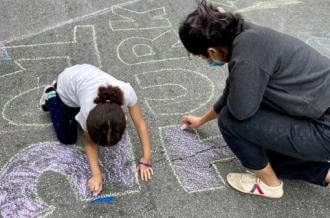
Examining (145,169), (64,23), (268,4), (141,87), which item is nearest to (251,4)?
(268,4)

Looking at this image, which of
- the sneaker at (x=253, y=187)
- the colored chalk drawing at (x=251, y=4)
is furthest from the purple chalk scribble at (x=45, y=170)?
the colored chalk drawing at (x=251, y=4)

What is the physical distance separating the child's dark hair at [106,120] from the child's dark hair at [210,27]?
54 centimetres

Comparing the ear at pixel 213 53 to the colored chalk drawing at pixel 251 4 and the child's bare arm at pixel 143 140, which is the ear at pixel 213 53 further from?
the colored chalk drawing at pixel 251 4

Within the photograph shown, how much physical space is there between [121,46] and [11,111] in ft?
3.89

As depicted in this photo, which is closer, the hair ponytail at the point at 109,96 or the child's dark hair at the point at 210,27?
the child's dark hair at the point at 210,27

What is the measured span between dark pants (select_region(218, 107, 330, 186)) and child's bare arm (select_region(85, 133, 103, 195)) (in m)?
0.81

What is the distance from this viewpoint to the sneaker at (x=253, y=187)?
2.67 m

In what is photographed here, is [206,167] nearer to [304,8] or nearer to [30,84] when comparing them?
[30,84]

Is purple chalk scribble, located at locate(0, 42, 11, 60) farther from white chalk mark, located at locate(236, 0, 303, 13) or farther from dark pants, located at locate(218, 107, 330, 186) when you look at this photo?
white chalk mark, located at locate(236, 0, 303, 13)

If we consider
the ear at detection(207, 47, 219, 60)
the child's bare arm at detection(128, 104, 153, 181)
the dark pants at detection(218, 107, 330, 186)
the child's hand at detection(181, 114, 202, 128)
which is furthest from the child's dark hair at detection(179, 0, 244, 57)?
the child's hand at detection(181, 114, 202, 128)

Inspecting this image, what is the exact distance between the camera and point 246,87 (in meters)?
2.20

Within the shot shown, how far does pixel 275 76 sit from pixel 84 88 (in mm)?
1145

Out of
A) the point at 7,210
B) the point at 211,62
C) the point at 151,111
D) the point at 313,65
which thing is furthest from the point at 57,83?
the point at 313,65

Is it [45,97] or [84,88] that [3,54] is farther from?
[84,88]
